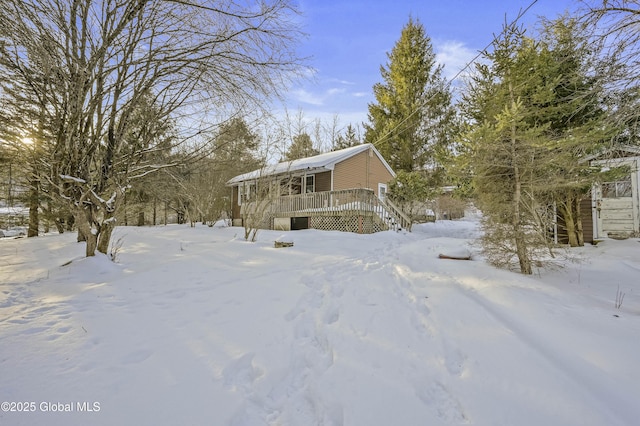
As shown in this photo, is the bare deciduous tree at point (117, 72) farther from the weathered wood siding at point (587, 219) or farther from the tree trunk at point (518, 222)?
the weathered wood siding at point (587, 219)

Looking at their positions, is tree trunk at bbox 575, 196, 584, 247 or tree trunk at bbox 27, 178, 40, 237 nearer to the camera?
tree trunk at bbox 575, 196, 584, 247

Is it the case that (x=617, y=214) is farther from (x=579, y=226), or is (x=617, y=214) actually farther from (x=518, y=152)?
(x=518, y=152)

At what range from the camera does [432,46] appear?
64.8ft

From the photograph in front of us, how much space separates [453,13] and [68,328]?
9732 millimetres

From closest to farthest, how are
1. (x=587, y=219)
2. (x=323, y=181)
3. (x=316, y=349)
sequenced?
(x=316, y=349) < (x=587, y=219) < (x=323, y=181)

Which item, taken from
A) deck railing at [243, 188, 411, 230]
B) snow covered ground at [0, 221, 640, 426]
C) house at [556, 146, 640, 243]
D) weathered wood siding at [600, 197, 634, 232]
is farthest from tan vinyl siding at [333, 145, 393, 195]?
snow covered ground at [0, 221, 640, 426]

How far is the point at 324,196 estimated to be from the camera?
42.6ft

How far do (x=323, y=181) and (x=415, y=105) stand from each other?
973cm

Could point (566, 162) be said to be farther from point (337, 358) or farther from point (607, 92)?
point (337, 358)

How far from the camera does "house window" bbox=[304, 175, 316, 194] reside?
16312 mm

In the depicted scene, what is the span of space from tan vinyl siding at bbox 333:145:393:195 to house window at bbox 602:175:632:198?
34.8ft

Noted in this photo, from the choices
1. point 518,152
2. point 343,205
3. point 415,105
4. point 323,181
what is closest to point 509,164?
point 518,152

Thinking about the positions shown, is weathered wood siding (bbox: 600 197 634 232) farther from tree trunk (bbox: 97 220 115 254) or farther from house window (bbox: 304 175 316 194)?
tree trunk (bbox: 97 220 115 254)

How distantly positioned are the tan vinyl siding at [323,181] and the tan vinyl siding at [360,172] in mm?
341
